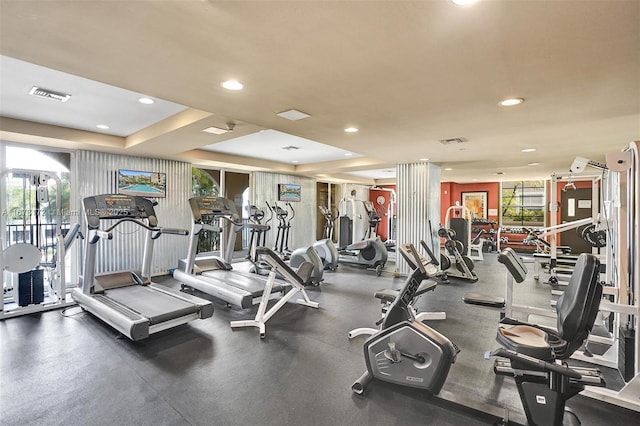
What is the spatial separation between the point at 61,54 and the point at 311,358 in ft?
9.87

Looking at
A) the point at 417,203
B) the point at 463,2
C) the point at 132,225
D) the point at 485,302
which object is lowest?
the point at 485,302

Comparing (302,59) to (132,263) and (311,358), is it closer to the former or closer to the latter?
(311,358)

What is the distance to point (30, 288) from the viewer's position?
424 cm

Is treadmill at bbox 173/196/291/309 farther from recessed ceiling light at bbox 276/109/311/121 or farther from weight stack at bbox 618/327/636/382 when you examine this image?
weight stack at bbox 618/327/636/382

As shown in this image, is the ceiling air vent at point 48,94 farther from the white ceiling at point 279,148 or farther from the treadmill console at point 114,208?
the white ceiling at point 279,148

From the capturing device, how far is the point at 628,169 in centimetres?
264

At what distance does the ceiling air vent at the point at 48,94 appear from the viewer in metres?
3.25

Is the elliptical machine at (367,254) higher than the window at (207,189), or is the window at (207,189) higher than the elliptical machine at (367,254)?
the window at (207,189)

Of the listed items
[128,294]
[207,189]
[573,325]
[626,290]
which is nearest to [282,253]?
[207,189]

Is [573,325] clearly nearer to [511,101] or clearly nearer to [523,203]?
[511,101]

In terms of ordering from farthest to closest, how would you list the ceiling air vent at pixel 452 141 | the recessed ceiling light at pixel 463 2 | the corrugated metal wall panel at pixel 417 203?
the corrugated metal wall panel at pixel 417 203 → the ceiling air vent at pixel 452 141 → the recessed ceiling light at pixel 463 2

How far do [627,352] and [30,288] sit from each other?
662 centimetres

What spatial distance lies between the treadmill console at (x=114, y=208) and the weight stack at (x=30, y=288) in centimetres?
121

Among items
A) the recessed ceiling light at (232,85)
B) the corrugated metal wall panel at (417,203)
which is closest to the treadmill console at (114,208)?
the recessed ceiling light at (232,85)
